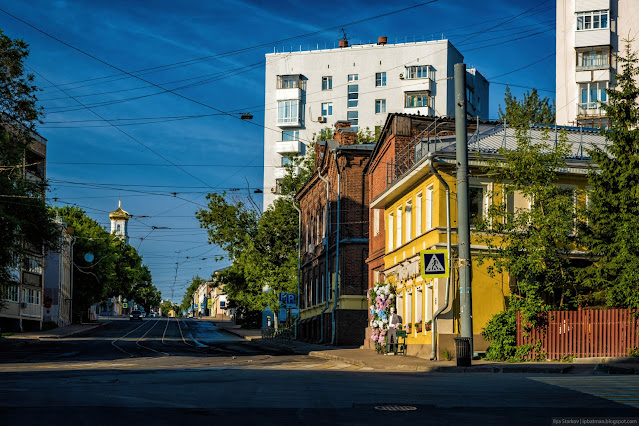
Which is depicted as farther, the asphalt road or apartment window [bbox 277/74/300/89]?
apartment window [bbox 277/74/300/89]

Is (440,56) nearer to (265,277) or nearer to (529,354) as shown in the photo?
(265,277)

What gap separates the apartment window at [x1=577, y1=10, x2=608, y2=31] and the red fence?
39.5 m

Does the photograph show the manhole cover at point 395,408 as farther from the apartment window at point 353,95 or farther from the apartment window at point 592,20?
the apartment window at point 353,95

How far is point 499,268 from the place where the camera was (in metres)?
26.3

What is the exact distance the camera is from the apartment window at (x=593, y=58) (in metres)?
59.2

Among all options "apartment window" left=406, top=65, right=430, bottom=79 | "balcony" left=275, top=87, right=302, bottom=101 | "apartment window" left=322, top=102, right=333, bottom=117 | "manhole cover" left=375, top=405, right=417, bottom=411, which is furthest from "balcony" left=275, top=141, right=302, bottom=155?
"manhole cover" left=375, top=405, right=417, bottom=411

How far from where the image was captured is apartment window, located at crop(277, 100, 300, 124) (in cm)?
8500

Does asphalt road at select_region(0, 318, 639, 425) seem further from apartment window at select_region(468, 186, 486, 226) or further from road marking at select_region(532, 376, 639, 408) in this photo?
apartment window at select_region(468, 186, 486, 226)

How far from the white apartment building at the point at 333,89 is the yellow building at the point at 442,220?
50.7 metres

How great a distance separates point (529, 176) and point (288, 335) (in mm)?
Result: 22836

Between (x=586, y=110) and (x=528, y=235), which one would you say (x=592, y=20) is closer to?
(x=586, y=110)

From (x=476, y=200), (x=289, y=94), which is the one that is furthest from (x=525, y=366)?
(x=289, y=94)

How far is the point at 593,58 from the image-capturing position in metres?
59.7

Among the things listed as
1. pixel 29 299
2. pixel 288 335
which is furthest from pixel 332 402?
pixel 29 299
